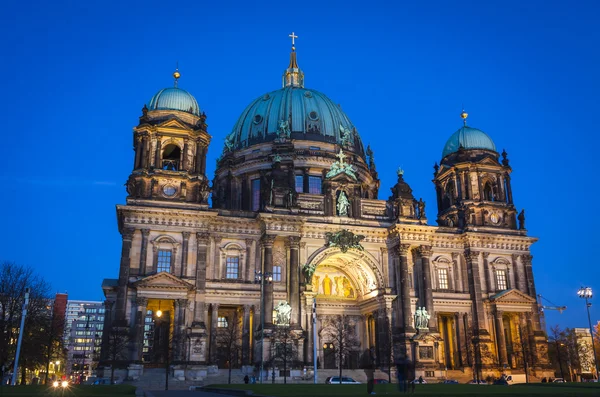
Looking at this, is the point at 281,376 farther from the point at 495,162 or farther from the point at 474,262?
the point at 495,162

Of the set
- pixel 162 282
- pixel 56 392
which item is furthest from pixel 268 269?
pixel 56 392

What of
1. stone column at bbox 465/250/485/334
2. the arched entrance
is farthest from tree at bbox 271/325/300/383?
stone column at bbox 465/250/485/334

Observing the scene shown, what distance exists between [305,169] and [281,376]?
27699 mm

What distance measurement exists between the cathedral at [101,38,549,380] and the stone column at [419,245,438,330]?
5.9 inches

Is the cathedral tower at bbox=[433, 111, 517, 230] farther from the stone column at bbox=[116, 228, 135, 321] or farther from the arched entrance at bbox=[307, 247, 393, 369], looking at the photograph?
the stone column at bbox=[116, 228, 135, 321]

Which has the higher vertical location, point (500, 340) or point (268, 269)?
point (268, 269)

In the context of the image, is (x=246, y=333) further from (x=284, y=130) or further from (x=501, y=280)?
(x=501, y=280)

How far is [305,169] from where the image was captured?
73625mm

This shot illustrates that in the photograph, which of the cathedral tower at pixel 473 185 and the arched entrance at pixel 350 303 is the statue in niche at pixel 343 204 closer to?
the arched entrance at pixel 350 303

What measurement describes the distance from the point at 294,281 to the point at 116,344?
1763 cm

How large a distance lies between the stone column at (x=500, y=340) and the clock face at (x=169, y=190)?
3631cm

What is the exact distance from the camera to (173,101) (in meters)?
62.8

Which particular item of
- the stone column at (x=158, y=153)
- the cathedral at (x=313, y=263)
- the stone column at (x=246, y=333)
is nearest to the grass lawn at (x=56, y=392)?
the cathedral at (x=313, y=263)

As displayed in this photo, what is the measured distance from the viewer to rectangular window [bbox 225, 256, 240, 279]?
59469 mm
